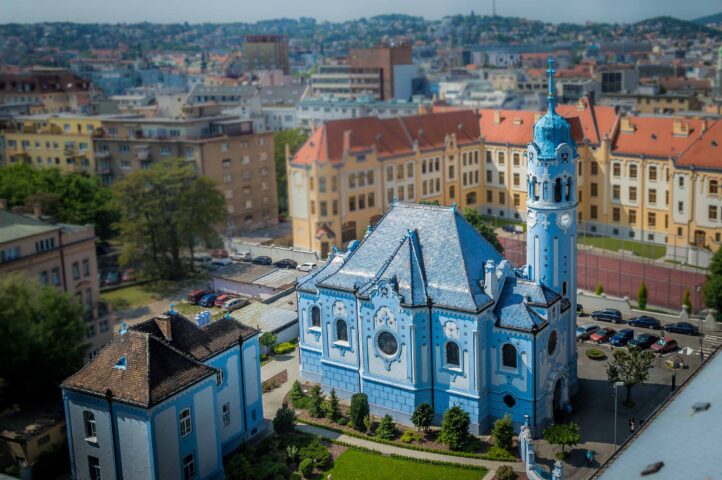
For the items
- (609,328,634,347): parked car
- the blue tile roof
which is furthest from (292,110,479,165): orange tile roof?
(609,328,634,347): parked car

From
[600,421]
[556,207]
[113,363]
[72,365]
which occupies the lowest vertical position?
[600,421]

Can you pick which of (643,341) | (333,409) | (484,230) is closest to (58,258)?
(333,409)

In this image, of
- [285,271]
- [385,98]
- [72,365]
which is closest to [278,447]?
[72,365]

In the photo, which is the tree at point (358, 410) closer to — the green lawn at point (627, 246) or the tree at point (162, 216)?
the tree at point (162, 216)

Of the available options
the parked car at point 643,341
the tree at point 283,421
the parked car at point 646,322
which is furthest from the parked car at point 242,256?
the parked car at point 643,341

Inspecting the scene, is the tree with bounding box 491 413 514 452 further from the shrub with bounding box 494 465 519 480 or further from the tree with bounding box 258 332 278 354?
the tree with bounding box 258 332 278 354

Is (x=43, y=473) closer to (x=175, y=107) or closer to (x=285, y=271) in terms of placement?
(x=285, y=271)
